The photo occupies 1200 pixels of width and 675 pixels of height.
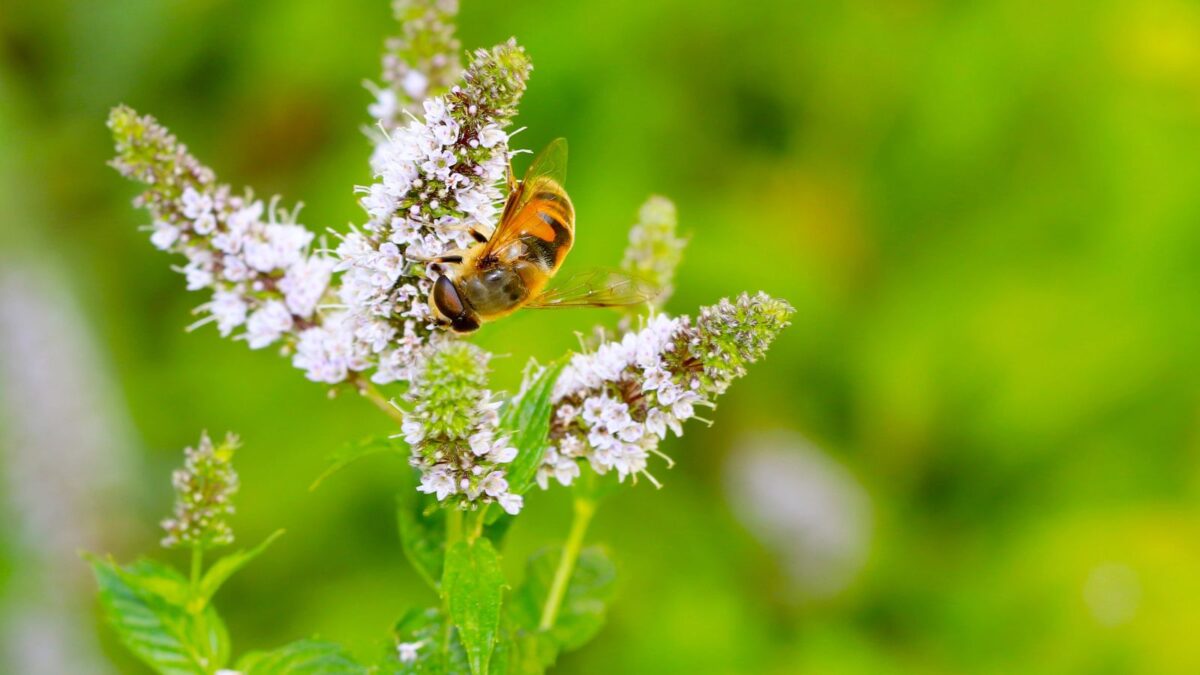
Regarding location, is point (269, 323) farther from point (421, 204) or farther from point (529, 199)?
point (529, 199)

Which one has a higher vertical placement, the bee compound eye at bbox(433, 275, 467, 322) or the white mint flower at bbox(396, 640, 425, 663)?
the bee compound eye at bbox(433, 275, 467, 322)

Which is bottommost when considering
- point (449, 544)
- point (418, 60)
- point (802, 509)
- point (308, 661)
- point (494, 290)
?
point (308, 661)

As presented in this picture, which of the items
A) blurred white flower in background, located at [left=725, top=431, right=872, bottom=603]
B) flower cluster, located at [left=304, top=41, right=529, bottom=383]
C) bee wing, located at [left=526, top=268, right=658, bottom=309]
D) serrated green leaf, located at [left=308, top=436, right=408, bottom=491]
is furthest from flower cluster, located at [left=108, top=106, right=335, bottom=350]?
blurred white flower in background, located at [left=725, top=431, right=872, bottom=603]

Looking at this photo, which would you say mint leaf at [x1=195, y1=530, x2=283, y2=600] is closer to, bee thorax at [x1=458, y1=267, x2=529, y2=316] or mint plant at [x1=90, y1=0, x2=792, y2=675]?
mint plant at [x1=90, y1=0, x2=792, y2=675]

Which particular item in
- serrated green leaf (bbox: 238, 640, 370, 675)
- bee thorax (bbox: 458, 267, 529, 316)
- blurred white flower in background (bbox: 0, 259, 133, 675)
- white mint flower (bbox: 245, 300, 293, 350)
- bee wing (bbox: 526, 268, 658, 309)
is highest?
blurred white flower in background (bbox: 0, 259, 133, 675)

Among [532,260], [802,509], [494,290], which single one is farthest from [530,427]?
[802,509]

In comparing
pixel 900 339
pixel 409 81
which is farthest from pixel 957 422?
pixel 409 81

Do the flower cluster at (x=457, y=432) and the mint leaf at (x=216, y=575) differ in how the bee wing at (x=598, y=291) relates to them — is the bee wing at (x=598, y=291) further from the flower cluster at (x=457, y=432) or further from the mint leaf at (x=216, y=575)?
the mint leaf at (x=216, y=575)

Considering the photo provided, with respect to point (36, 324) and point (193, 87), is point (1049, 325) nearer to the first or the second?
Result: point (193, 87)
